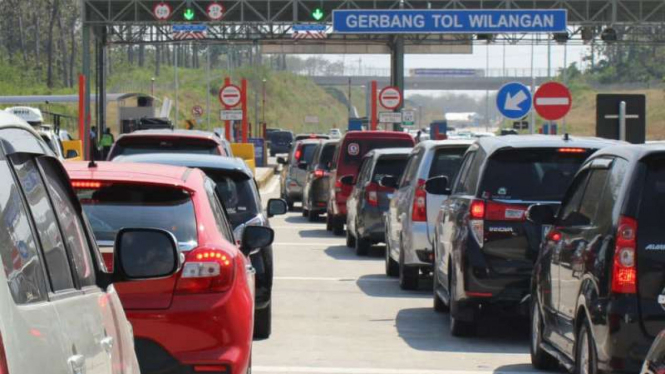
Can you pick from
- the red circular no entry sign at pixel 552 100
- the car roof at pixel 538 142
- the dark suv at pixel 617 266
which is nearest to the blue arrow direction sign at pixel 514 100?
Result: the red circular no entry sign at pixel 552 100

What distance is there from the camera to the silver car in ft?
54.0

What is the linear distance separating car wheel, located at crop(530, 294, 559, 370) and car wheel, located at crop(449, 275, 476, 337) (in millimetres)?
1767

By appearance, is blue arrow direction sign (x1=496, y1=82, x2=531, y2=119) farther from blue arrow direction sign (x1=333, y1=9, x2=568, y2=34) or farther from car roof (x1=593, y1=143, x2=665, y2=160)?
blue arrow direction sign (x1=333, y1=9, x2=568, y2=34)

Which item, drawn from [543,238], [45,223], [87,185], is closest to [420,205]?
[543,238]

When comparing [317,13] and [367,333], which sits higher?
[317,13]

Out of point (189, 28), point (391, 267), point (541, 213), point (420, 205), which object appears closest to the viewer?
point (541, 213)

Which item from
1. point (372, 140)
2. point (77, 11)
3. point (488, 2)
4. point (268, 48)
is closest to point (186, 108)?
point (77, 11)

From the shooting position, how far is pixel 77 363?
380cm

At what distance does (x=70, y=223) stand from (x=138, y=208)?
3.39m

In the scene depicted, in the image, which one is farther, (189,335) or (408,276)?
(408,276)

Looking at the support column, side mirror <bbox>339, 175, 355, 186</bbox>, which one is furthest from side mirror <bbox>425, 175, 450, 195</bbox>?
the support column

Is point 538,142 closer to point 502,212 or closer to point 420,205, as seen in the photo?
point 502,212

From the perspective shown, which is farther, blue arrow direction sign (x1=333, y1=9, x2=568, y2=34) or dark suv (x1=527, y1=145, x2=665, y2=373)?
blue arrow direction sign (x1=333, y1=9, x2=568, y2=34)

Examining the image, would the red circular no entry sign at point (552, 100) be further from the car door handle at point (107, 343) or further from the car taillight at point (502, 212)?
the car door handle at point (107, 343)
